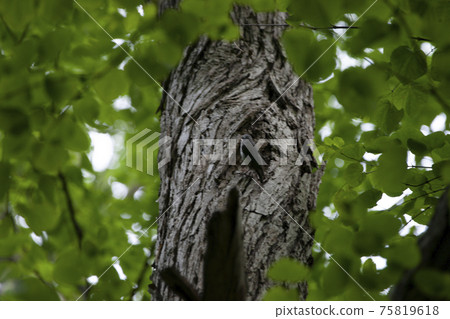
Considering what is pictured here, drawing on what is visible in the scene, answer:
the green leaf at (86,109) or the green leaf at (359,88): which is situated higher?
the green leaf at (86,109)

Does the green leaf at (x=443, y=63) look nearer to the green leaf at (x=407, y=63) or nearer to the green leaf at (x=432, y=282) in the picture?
the green leaf at (x=407, y=63)

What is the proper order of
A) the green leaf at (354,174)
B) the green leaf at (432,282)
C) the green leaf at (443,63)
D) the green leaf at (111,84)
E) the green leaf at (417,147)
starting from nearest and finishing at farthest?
the green leaf at (432,282), the green leaf at (443,63), the green leaf at (111,84), the green leaf at (417,147), the green leaf at (354,174)

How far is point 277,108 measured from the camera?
2119 millimetres

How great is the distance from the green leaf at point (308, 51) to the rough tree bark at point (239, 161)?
51cm

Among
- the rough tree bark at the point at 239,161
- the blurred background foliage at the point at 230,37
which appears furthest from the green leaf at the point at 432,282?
the rough tree bark at the point at 239,161

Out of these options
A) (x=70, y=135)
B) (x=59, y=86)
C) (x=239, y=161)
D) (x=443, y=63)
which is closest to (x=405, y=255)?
(x=443, y=63)

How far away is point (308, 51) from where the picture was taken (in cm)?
150

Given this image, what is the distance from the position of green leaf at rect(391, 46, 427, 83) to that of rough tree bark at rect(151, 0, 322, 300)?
0.69 m

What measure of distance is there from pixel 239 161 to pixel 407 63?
0.84 metres

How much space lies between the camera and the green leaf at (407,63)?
4.79ft

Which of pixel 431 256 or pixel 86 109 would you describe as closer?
pixel 431 256

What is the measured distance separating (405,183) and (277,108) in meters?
0.78

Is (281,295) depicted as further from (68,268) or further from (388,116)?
(388,116)
